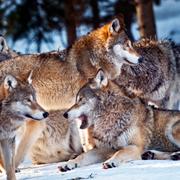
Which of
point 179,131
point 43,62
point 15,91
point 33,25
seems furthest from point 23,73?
point 33,25

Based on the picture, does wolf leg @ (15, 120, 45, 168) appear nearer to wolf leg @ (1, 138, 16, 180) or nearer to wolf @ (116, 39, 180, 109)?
wolf leg @ (1, 138, 16, 180)

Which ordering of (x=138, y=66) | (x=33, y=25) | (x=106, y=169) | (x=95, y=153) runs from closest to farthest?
(x=106, y=169) < (x=95, y=153) < (x=138, y=66) < (x=33, y=25)

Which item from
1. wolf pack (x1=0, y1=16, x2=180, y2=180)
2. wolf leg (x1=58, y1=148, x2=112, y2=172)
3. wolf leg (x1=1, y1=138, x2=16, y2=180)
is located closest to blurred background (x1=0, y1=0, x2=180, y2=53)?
wolf pack (x1=0, y1=16, x2=180, y2=180)

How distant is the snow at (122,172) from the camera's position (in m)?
6.38

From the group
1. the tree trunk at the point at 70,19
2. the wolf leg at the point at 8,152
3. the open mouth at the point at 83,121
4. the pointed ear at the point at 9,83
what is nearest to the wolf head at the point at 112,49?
the open mouth at the point at 83,121

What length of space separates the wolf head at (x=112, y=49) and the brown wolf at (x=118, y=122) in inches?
73.3

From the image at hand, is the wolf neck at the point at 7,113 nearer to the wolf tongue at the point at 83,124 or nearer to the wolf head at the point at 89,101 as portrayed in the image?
the wolf head at the point at 89,101

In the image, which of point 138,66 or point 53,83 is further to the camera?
point 138,66

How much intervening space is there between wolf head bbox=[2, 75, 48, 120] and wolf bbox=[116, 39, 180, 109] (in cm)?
347

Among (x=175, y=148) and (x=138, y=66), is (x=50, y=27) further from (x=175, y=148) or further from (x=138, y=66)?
(x=175, y=148)

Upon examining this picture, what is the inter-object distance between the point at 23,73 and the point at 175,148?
98.1 inches

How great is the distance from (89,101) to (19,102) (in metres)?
1.08

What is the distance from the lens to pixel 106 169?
7207 mm

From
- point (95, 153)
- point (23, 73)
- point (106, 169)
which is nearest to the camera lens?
point (106, 169)
